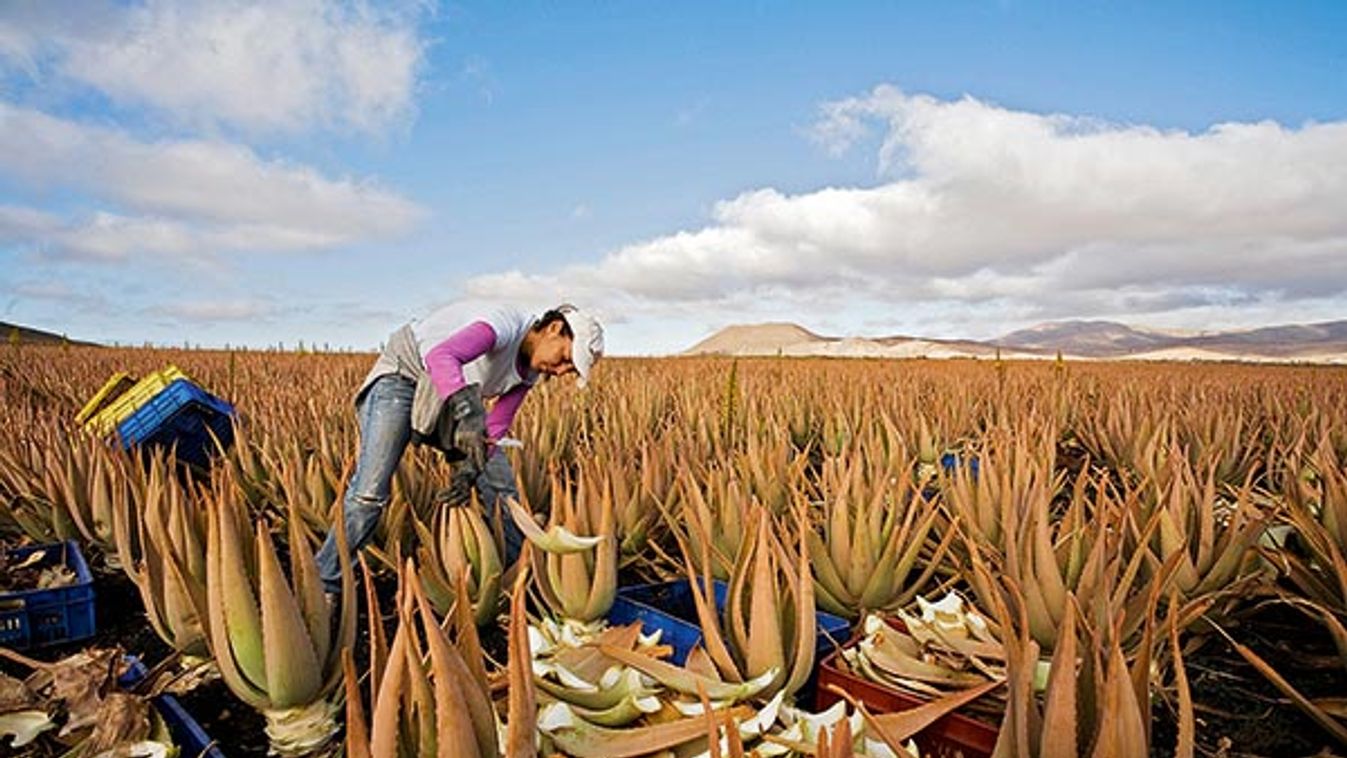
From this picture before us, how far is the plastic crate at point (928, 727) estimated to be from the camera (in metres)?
1.51

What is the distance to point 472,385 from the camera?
111 inches

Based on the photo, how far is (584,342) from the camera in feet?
9.50

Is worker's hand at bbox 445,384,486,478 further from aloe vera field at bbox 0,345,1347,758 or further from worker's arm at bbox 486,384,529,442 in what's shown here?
worker's arm at bbox 486,384,529,442

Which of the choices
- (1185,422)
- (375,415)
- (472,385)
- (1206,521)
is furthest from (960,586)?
(1185,422)

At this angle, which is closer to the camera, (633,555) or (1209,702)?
(1209,702)

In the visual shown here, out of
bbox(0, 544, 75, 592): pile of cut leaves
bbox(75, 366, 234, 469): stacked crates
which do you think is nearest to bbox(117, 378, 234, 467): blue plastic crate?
bbox(75, 366, 234, 469): stacked crates

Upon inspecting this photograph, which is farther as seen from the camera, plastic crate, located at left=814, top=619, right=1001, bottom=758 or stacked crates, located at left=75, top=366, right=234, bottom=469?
stacked crates, located at left=75, top=366, right=234, bottom=469

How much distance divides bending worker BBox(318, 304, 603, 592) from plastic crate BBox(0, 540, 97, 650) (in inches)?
29.6

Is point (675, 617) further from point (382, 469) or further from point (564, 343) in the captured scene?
point (382, 469)

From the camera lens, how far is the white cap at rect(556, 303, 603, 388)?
9.45 ft

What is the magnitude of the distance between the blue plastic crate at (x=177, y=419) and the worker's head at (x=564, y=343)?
91.8 inches

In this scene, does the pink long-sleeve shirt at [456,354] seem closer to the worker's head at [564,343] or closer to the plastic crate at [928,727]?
the worker's head at [564,343]

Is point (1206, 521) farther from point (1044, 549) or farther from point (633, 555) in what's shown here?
point (633, 555)

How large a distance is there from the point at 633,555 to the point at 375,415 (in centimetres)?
112
